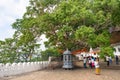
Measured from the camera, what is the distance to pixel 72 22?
85.9 ft

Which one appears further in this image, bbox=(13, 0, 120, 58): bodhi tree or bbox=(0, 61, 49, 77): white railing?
bbox=(13, 0, 120, 58): bodhi tree

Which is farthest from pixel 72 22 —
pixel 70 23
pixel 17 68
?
pixel 17 68

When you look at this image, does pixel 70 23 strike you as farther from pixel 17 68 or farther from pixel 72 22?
pixel 17 68

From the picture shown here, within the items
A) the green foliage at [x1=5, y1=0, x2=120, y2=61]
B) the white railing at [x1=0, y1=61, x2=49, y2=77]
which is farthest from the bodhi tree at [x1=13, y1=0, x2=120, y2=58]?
the white railing at [x1=0, y1=61, x2=49, y2=77]

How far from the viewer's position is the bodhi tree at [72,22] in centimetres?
2533

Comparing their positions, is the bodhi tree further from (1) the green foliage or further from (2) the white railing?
(2) the white railing

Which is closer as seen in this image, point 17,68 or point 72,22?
point 17,68

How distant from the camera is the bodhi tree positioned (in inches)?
997

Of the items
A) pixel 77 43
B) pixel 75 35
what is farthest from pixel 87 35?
pixel 77 43

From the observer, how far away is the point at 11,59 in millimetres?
32312

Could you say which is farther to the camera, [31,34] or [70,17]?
[31,34]

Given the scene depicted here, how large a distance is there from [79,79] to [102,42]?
7.96 meters

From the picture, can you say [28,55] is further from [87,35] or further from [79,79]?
[79,79]

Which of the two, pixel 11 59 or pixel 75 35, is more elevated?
pixel 75 35
